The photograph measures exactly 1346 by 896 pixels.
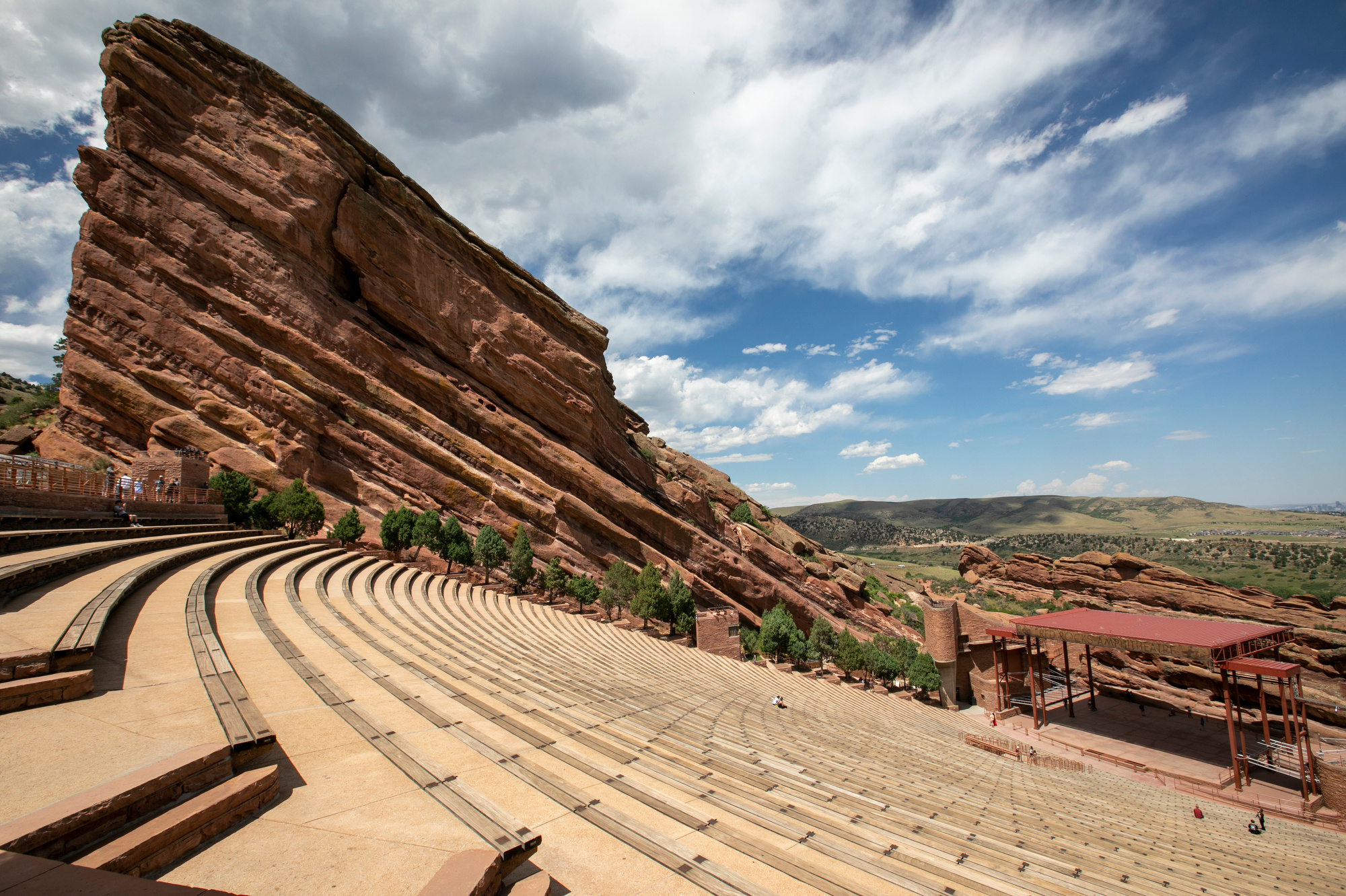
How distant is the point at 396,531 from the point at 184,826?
24.2 m

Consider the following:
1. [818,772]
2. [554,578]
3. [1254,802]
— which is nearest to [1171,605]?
[1254,802]

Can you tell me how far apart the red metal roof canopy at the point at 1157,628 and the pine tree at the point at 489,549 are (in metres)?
24.4

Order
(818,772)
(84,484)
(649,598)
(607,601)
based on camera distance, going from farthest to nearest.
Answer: (607,601) → (649,598) → (84,484) → (818,772)

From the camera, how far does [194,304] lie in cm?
2531

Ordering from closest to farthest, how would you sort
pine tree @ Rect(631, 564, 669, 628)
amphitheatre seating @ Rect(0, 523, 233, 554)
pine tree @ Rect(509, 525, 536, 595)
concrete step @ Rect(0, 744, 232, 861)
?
concrete step @ Rect(0, 744, 232, 861) < amphitheatre seating @ Rect(0, 523, 233, 554) < pine tree @ Rect(509, 525, 536, 595) < pine tree @ Rect(631, 564, 669, 628)

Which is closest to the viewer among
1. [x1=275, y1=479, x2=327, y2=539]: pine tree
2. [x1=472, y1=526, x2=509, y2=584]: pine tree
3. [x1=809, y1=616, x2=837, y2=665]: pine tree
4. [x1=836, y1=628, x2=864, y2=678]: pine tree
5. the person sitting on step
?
the person sitting on step

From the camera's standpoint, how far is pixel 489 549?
84.8 ft

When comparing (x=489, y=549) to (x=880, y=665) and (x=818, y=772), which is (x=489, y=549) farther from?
(x=880, y=665)

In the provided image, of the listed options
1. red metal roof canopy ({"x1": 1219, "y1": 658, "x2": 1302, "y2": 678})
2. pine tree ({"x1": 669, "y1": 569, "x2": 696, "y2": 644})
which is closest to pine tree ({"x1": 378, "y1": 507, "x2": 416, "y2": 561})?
pine tree ({"x1": 669, "y1": 569, "x2": 696, "y2": 644})

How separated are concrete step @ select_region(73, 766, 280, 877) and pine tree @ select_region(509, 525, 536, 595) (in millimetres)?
23216

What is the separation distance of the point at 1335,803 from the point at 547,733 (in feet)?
84.7

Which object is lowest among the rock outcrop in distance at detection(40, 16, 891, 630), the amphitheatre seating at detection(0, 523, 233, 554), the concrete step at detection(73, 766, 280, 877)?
the concrete step at detection(73, 766, 280, 877)

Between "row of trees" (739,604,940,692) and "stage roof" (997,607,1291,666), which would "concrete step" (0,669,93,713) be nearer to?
"row of trees" (739,604,940,692)

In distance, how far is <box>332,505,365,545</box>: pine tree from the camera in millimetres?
23328
